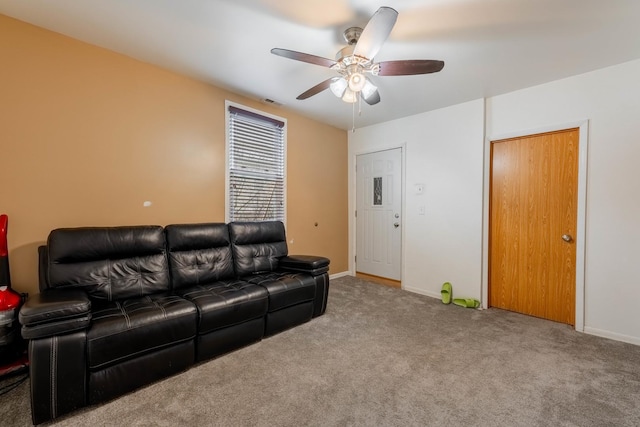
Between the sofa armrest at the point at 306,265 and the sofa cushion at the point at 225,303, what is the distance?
629 mm

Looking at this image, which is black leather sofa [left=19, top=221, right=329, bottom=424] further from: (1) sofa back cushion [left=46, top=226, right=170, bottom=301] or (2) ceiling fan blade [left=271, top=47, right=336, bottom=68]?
(2) ceiling fan blade [left=271, top=47, right=336, bottom=68]

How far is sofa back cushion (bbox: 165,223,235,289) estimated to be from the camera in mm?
2617

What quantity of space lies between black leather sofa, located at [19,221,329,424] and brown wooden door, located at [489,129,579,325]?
7.28 feet

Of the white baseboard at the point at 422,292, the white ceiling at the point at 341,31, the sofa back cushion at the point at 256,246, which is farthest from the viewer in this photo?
the white baseboard at the point at 422,292

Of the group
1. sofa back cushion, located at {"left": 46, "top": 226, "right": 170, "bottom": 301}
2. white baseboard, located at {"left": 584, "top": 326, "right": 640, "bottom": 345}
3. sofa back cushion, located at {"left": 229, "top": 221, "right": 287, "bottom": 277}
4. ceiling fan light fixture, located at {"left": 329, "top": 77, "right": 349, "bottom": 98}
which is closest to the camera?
sofa back cushion, located at {"left": 46, "top": 226, "right": 170, "bottom": 301}

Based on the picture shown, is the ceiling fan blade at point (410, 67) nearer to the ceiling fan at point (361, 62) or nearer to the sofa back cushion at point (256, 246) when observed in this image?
the ceiling fan at point (361, 62)

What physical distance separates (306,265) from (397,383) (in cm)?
142

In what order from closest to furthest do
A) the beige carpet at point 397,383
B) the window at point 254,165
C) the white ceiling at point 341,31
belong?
the beige carpet at point 397,383 < the white ceiling at point 341,31 < the window at point 254,165

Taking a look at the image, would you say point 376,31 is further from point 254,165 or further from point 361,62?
point 254,165

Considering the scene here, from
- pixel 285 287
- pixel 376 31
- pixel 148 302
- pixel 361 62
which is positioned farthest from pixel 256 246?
pixel 376 31

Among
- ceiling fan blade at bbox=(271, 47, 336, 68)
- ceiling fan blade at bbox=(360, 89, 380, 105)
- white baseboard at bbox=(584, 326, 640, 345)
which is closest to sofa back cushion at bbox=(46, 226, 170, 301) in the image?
ceiling fan blade at bbox=(271, 47, 336, 68)

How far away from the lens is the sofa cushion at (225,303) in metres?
2.13

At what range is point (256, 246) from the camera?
3229 mm

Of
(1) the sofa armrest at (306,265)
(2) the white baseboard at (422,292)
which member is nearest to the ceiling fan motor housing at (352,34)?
(1) the sofa armrest at (306,265)
